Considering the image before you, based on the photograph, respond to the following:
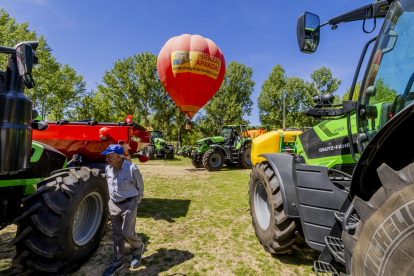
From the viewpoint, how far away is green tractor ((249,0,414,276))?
1321mm

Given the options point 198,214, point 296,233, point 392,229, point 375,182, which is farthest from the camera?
point 198,214

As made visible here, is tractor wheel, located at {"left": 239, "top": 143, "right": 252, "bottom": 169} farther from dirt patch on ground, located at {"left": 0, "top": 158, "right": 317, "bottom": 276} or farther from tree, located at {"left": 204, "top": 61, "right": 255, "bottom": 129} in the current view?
tree, located at {"left": 204, "top": 61, "right": 255, "bottom": 129}

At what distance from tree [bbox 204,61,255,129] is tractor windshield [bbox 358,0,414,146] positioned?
3643 centimetres

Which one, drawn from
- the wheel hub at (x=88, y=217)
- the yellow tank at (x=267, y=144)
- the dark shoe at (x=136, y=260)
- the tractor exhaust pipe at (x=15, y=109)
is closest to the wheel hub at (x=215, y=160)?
the yellow tank at (x=267, y=144)

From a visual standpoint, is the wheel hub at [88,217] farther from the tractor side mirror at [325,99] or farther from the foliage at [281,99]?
the foliage at [281,99]

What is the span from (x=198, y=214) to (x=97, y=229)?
7.83ft

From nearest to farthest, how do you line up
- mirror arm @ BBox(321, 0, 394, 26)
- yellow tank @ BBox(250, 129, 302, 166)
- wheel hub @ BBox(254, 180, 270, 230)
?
mirror arm @ BBox(321, 0, 394, 26) < wheel hub @ BBox(254, 180, 270, 230) < yellow tank @ BBox(250, 129, 302, 166)

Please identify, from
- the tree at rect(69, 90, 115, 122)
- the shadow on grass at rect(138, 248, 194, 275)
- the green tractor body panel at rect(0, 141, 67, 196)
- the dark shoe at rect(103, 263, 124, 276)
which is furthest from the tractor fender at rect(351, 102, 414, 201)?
the tree at rect(69, 90, 115, 122)

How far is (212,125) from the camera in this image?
39500 mm

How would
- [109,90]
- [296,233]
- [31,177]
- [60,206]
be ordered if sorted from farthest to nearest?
[109,90] < [31,177] < [296,233] < [60,206]

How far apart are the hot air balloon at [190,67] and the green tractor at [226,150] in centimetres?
324

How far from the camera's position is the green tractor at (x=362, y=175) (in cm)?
132

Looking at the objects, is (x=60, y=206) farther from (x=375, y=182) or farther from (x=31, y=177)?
(x=375, y=182)

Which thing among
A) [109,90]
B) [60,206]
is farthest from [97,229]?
[109,90]
